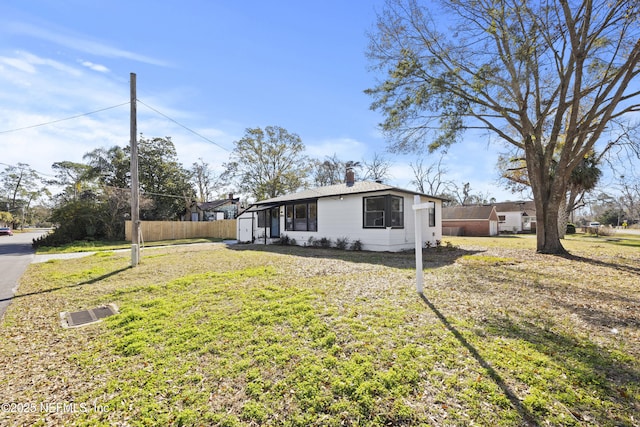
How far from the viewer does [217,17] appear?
888cm

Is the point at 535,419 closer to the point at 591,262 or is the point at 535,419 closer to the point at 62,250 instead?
the point at 591,262

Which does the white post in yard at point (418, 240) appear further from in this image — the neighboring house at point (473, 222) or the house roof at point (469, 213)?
the house roof at point (469, 213)

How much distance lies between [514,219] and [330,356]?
40899 mm

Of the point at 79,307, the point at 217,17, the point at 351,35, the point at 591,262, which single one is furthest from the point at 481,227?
the point at 79,307

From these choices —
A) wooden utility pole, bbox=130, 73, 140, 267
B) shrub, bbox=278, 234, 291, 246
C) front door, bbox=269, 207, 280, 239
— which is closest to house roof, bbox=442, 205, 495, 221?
front door, bbox=269, 207, 280, 239

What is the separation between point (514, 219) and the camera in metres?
35.7

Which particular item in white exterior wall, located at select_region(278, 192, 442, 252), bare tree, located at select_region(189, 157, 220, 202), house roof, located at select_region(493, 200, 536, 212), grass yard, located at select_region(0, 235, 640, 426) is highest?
Answer: bare tree, located at select_region(189, 157, 220, 202)

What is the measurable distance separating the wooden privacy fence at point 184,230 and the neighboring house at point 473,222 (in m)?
22.3

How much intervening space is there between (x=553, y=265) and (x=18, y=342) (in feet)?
41.8

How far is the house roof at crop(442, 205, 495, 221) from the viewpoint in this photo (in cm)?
2879

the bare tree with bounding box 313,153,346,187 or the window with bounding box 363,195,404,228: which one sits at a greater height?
the bare tree with bounding box 313,153,346,187

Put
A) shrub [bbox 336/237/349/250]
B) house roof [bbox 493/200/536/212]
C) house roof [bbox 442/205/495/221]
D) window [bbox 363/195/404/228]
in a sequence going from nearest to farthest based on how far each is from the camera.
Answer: window [bbox 363/195/404/228] < shrub [bbox 336/237/349/250] < house roof [bbox 442/205/495/221] < house roof [bbox 493/200/536/212]

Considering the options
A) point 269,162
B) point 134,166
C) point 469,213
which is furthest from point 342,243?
point 469,213

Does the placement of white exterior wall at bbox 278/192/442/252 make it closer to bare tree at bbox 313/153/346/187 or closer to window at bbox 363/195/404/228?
window at bbox 363/195/404/228
